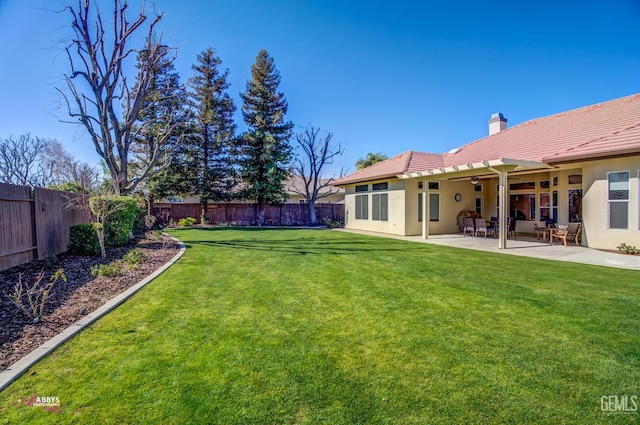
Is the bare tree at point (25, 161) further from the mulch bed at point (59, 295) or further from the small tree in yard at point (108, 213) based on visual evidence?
the mulch bed at point (59, 295)

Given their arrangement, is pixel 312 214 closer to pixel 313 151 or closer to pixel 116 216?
pixel 313 151

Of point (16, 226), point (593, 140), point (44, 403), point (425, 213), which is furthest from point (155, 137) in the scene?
point (593, 140)

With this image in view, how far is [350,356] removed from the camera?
9.80 feet

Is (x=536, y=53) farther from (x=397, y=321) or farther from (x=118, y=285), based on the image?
(x=118, y=285)

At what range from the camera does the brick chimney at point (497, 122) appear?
54.3 ft

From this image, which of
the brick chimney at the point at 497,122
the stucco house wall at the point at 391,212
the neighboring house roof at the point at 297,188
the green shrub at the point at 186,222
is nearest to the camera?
the stucco house wall at the point at 391,212

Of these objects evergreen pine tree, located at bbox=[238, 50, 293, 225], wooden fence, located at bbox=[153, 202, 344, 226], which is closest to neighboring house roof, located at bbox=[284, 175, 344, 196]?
wooden fence, located at bbox=[153, 202, 344, 226]

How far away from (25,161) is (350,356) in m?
29.5

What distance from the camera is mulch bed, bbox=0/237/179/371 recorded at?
10.8ft

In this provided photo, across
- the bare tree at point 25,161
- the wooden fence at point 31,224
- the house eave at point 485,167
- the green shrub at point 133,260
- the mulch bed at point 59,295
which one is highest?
the bare tree at point 25,161

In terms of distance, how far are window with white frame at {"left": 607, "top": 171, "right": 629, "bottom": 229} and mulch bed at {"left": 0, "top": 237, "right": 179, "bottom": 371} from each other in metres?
12.3

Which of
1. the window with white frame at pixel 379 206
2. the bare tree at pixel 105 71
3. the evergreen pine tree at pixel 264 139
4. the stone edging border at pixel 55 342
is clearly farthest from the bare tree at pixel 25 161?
the stone edging border at pixel 55 342

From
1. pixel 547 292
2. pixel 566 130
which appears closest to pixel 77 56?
pixel 547 292

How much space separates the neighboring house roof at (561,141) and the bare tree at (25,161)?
924 inches
